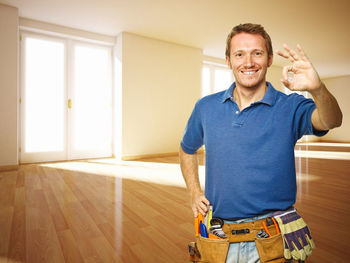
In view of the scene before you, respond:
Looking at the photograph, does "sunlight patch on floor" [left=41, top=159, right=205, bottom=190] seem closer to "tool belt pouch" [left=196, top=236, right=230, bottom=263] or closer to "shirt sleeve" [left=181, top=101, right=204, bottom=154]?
"shirt sleeve" [left=181, top=101, right=204, bottom=154]

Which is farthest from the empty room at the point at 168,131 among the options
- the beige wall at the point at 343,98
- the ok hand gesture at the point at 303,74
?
the beige wall at the point at 343,98

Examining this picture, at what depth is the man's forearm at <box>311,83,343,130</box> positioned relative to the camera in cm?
81

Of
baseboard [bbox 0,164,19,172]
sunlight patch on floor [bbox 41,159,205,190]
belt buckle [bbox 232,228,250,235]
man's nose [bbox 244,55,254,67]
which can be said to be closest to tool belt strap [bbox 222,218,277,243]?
belt buckle [bbox 232,228,250,235]

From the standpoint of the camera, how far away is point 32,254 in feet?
5.94

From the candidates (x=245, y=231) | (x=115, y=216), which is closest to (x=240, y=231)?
(x=245, y=231)

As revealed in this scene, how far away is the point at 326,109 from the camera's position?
82 centimetres

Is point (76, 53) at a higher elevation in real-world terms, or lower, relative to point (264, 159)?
higher

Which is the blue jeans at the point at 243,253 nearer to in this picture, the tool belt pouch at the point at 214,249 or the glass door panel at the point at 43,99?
the tool belt pouch at the point at 214,249

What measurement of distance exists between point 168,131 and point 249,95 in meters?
6.12

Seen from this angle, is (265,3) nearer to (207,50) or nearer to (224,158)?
(207,50)

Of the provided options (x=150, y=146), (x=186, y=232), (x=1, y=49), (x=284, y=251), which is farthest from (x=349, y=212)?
(x=1, y=49)

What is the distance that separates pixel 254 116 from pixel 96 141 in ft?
19.9

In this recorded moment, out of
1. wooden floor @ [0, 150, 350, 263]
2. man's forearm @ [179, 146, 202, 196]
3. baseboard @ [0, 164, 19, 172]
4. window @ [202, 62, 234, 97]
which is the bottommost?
wooden floor @ [0, 150, 350, 263]

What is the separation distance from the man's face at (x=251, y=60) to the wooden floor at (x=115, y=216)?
4.55 ft
